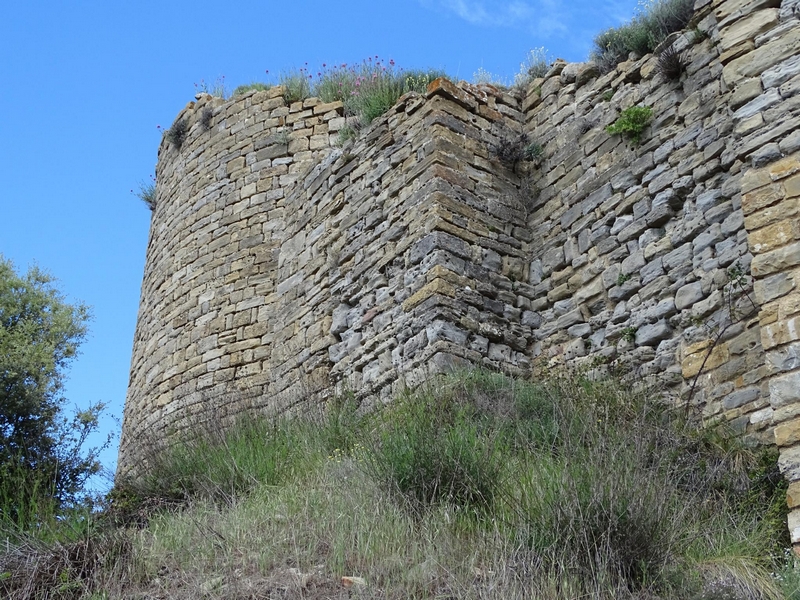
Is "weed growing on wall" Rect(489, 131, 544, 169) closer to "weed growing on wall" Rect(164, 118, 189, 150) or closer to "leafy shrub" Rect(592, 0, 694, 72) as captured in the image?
"leafy shrub" Rect(592, 0, 694, 72)

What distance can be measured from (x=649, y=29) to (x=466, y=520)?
192 inches

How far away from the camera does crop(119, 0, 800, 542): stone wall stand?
5211 millimetres

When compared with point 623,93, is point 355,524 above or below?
below

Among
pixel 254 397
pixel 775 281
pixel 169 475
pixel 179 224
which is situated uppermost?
pixel 179 224

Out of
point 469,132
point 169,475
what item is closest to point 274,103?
point 469,132

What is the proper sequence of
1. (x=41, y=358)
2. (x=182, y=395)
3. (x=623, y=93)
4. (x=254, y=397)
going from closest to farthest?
(x=623, y=93)
(x=254, y=397)
(x=182, y=395)
(x=41, y=358)

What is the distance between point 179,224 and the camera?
10.9m

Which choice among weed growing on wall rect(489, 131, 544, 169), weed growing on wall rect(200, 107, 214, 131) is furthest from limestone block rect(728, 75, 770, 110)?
weed growing on wall rect(200, 107, 214, 131)

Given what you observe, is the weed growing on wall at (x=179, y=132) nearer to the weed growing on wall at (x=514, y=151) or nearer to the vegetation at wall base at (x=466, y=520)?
the weed growing on wall at (x=514, y=151)

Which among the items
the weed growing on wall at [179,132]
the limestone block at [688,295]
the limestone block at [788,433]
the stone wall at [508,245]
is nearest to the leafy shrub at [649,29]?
the stone wall at [508,245]

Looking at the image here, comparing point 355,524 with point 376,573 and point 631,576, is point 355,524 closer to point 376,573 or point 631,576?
point 376,573

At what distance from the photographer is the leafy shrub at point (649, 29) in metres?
7.57

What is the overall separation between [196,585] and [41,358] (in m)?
7.34

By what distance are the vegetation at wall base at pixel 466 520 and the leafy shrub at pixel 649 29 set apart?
320 centimetres
